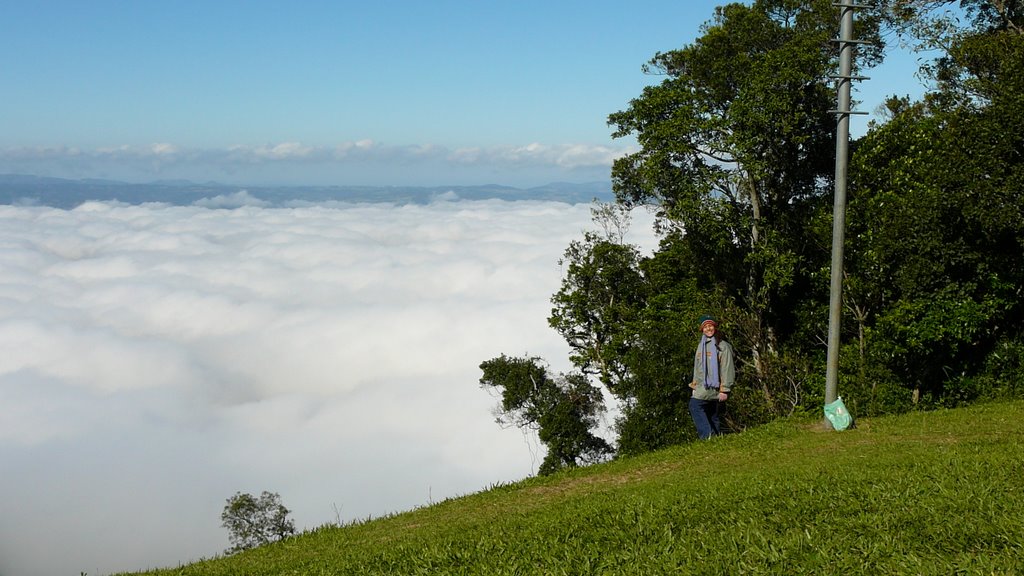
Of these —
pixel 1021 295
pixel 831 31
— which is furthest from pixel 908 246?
pixel 831 31

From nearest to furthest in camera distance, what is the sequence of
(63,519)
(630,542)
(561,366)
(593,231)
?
(630,542) < (593,231) < (63,519) < (561,366)

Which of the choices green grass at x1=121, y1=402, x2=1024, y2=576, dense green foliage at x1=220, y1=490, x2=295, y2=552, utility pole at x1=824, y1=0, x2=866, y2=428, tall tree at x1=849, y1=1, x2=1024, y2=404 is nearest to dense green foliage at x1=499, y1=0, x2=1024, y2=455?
tall tree at x1=849, y1=1, x2=1024, y2=404

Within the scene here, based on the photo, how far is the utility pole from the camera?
496 inches

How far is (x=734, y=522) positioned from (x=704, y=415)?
22.6 ft

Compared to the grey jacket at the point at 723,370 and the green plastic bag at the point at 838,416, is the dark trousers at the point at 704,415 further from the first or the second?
the green plastic bag at the point at 838,416

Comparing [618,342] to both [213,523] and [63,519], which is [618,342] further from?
[63,519]

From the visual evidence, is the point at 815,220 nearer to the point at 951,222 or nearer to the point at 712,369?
the point at 951,222

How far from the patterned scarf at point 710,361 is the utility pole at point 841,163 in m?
1.97

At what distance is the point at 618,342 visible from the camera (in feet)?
109

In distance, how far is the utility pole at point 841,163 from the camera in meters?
12.6

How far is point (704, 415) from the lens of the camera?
551 inches

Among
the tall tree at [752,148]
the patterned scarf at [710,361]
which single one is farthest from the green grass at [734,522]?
the tall tree at [752,148]

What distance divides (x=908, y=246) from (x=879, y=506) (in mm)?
15251

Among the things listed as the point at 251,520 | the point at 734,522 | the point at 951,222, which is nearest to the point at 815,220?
the point at 951,222
